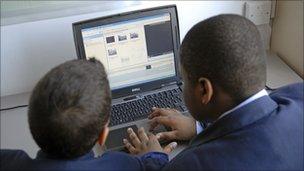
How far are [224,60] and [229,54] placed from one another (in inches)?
0.7

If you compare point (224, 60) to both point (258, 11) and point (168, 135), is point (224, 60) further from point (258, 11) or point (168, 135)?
point (258, 11)

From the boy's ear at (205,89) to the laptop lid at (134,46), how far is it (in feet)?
1.86

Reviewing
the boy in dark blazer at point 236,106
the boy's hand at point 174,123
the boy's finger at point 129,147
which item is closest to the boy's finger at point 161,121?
the boy's hand at point 174,123

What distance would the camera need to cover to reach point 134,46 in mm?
1451

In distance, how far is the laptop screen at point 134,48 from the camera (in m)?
1.41

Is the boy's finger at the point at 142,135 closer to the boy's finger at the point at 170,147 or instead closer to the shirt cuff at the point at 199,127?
the boy's finger at the point at 170,147

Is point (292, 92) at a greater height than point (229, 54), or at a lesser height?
lesser

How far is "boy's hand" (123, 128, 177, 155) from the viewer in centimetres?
120

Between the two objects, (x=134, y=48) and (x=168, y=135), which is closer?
(x=168, y=135)

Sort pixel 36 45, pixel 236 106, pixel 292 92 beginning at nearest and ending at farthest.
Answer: pixel 236 106
pixel 292 92
pixel 36 45

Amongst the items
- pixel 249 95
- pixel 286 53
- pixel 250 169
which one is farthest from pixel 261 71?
pixel 286 53

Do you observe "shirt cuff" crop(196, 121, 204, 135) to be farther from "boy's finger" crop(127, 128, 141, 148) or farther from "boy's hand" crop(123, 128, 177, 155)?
"boy's finger" crop(127, 128, 141, 148)

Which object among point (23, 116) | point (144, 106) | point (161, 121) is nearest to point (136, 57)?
point (144, 106)

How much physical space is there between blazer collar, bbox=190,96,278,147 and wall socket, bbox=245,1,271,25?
0.93 m
